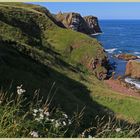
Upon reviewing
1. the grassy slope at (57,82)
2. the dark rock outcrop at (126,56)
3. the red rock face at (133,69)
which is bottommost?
the dark rock outcrop at (126,56)

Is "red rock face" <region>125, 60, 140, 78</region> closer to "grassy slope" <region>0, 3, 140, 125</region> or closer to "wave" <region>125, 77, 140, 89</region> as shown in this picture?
"wave" <region>125, 77, 140, 89</region>

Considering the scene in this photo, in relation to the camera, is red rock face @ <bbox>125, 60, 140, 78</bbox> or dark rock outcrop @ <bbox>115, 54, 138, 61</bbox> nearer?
red rock face @ <bbox>125, 60, 140, 78</bbox>

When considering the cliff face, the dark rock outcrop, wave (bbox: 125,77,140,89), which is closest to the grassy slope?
wave (bbox: 125,77,140,89)

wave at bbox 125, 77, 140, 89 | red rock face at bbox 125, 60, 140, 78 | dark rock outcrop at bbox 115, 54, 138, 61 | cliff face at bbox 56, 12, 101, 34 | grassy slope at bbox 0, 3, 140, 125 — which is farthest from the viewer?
cliff face at bbox 56, 12, 101, 34

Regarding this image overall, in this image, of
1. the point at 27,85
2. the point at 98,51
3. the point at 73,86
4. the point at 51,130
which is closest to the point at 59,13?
the point at 98,51

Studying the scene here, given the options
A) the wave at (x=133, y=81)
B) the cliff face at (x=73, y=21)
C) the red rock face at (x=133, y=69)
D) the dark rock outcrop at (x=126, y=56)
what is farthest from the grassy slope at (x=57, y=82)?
the cliff face at (x=73, y=21)

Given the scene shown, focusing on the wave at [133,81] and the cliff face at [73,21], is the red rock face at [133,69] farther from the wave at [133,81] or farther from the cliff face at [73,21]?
the cliff face at [73,21]

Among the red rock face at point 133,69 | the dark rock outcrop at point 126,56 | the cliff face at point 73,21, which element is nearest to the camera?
the red rock face at point 133,69

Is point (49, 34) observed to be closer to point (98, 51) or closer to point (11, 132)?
point (98, 51)

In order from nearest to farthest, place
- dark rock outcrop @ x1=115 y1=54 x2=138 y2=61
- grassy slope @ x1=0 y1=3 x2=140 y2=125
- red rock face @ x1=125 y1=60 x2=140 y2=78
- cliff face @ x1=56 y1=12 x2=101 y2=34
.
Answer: grassy slope @ x1=0 y1=3 x2=140 y2=125
red rock face @ x1=125 y1=60 x2=140 y2=78
dark rock outcrop @ x1=115 y1=54 x2=138 y2=61
cliff face @ x1=56 y1=12 x2=101 y2=34

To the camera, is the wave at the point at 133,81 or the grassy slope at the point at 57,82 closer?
the grassy slope at the point at 57,82

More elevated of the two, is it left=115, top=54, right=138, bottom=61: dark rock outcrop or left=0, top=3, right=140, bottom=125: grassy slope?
left=0, top=3, right=140, bottom=125: grassy slope

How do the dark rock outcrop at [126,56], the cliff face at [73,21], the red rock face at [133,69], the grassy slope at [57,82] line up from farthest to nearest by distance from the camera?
the cliff face at [73,21] < the dark rock outcrop at [126,56] < the red rock face at [133,69] < the grassy slope at [57,82]

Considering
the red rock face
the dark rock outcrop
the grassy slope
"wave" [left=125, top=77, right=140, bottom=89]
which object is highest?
the grassy slope
